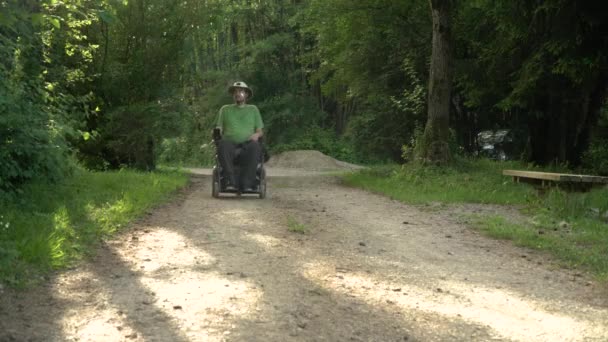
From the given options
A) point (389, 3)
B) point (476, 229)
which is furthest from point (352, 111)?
point (476, 229)

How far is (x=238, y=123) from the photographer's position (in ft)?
40.8

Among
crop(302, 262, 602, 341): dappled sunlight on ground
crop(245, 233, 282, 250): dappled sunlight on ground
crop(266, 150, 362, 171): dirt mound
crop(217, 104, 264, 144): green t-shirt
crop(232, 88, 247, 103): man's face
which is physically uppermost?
crop(232, 88, 247, 103): man's face

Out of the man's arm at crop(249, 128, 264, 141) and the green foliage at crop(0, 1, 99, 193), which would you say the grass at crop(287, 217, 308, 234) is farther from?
the man's arm at crop(249, 128, 264, 141)

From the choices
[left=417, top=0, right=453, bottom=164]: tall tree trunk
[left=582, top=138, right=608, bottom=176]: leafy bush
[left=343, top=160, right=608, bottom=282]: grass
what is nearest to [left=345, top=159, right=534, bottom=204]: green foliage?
[left=343, top=160, right=608, bottom=282]: grass

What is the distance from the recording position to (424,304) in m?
5.00

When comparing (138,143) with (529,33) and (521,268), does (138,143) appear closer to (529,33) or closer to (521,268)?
(529,33)

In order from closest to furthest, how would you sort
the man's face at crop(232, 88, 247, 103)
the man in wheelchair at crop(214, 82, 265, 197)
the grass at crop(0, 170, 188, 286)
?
the grass at crop(0, 170, 188, 286) → the man in wheelchair at crop(214, 82, 265, 197) → the man's face at crop(232, 88, 247, 103)

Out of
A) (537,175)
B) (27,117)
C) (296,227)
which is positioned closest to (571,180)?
(537,175)

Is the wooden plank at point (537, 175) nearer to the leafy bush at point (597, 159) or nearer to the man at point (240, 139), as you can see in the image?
the leafy bush at point (597, 159)

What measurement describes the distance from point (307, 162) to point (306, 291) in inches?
1091

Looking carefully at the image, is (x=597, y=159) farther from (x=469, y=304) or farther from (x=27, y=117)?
(x=27, y=117)

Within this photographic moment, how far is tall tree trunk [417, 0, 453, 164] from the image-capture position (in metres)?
16.7

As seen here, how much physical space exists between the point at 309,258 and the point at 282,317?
213 cm

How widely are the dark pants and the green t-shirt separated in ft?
0.62
